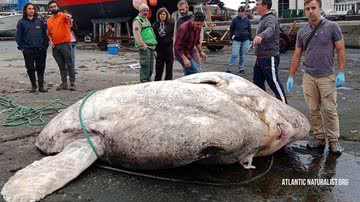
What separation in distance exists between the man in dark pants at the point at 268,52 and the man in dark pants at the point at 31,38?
4588mm

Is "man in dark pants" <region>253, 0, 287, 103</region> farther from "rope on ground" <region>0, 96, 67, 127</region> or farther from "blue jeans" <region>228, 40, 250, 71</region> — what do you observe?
"blue jeans" <region>228, 40, 250, 71</region>

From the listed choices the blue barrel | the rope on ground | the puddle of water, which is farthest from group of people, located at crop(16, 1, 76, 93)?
the blue barrel

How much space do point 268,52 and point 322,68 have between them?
5.27 ft

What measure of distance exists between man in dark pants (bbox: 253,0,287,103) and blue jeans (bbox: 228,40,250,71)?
213 inches

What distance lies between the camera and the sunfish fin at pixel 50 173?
3.73 m

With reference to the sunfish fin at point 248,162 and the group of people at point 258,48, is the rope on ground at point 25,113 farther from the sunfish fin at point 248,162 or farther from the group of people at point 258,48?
the sunfish fin at point 248,162

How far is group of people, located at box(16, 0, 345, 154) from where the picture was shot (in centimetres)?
491

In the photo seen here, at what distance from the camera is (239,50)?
40.0 feet

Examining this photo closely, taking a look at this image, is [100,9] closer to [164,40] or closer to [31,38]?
[31,38]

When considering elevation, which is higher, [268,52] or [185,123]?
[268,52]

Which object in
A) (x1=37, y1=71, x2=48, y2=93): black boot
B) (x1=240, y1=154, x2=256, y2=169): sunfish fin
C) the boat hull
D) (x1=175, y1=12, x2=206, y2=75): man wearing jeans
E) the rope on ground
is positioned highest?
the boat hull

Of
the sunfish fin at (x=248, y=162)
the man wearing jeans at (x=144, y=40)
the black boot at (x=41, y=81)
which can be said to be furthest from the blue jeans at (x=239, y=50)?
the sunfish fin at (x=248, y=162)

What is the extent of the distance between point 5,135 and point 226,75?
3.13 metres

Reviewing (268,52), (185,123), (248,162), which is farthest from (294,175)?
(268,52)
